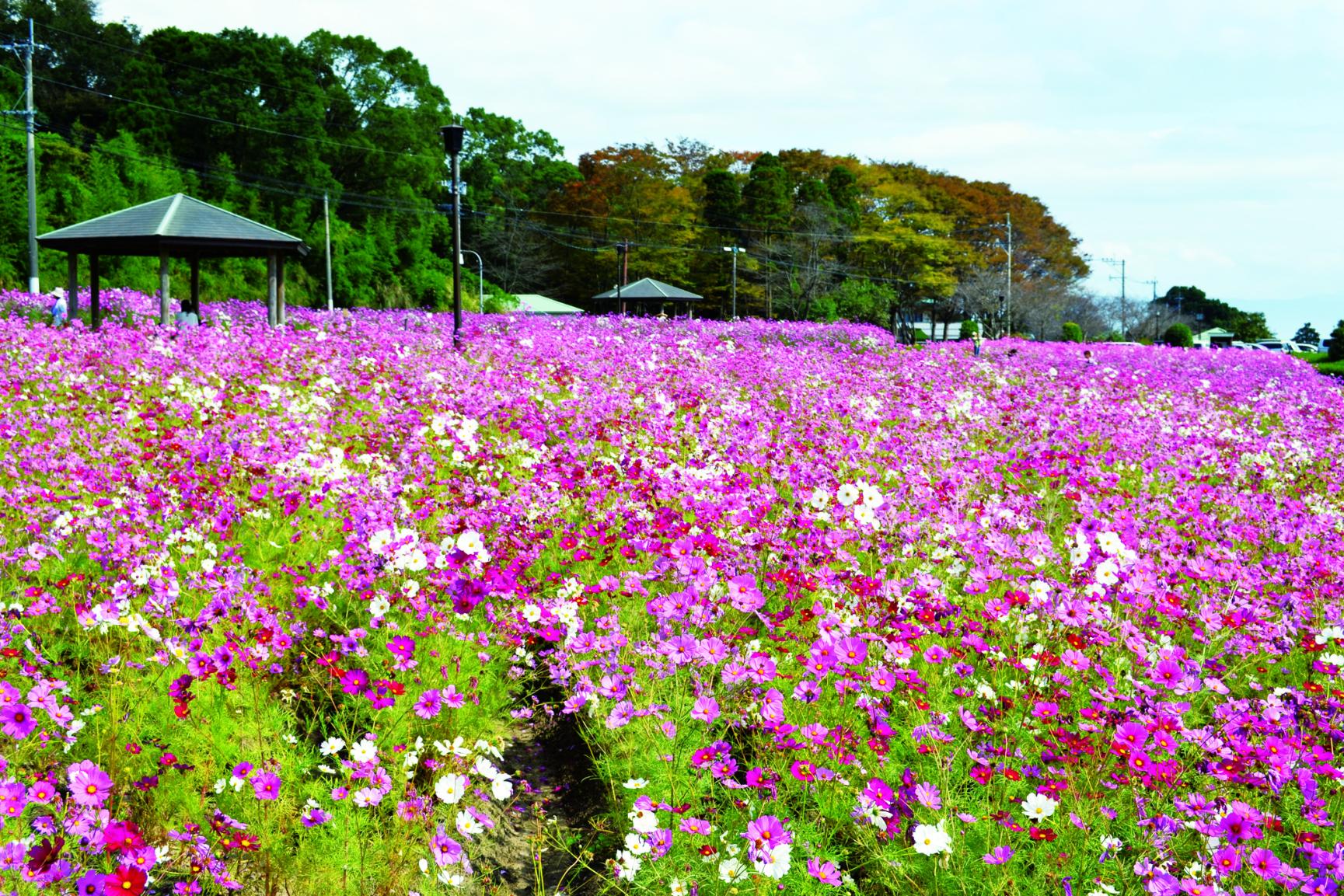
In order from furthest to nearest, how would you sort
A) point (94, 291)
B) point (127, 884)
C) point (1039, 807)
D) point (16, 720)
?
point (94, 291) < point (1039, 807) < point (16, 720) < point (127, 884)

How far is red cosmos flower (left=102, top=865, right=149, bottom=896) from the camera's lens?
169 cm

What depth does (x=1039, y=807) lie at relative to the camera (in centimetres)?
251

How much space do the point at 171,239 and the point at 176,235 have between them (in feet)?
0.77

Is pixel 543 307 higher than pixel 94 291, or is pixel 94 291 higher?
pixel 543 307

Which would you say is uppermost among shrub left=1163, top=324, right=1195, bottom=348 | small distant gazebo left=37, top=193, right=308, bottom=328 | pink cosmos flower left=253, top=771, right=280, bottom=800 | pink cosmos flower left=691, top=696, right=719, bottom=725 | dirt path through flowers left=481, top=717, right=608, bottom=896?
small distant gazebo left=37, top=193, right=308, bottom=328

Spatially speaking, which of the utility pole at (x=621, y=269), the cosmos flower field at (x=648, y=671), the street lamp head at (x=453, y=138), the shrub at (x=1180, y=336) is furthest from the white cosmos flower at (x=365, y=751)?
the shrub at (x=1180, y=336)

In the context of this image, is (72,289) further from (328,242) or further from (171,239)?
(328,242)

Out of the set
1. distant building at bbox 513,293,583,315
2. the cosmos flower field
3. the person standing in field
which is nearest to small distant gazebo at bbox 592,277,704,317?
distant building at bbox 513,293,583,315

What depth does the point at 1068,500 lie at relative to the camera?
19.1ft

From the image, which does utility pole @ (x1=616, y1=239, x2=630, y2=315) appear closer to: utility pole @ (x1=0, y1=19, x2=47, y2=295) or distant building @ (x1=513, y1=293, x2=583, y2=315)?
distant building @ (x1=513, y1=293, x2=583, y2=315)

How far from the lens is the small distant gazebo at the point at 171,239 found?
16844mm

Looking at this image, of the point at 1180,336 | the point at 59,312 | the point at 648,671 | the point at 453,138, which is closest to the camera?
the point at 648,671

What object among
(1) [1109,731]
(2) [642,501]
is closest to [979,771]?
(1) [1109,731]

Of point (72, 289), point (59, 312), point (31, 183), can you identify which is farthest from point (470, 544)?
point (31, 183)
